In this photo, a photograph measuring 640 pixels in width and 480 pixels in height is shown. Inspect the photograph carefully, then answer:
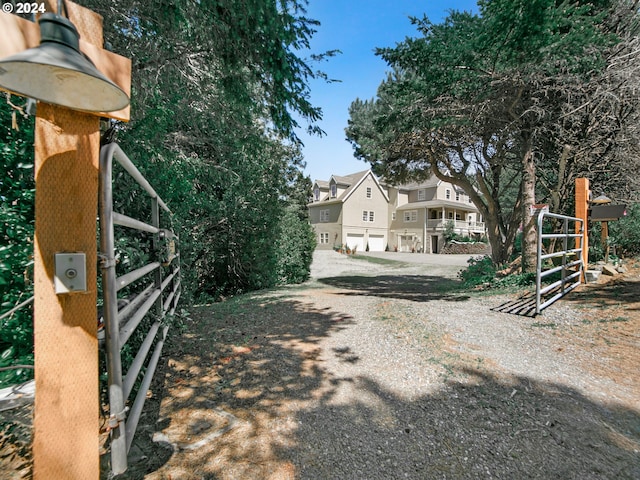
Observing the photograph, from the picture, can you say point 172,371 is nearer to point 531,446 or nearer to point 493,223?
point 531,446

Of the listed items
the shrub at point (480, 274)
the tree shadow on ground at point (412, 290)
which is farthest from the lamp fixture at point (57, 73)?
the shrub at point (480, 274)

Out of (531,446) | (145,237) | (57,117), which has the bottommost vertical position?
(531,446)

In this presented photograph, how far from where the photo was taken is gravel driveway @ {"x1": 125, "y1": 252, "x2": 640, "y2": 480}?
6.42 ft

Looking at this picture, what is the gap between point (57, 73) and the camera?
1.29m

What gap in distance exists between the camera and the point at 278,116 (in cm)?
430

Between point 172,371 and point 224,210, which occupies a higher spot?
point 224,210

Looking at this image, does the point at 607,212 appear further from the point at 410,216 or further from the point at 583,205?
the point at 410,216

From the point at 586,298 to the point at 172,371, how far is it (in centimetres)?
688

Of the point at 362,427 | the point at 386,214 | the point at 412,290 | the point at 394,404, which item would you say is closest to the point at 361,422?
the point at 362,427

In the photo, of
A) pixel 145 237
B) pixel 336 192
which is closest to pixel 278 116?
pixel 145 237

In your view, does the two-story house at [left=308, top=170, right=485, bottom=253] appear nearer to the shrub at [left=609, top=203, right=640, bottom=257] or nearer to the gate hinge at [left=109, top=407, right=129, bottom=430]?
the shrub at [left=609, top=203, right=640, bottom=257]

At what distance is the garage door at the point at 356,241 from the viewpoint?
3366cm

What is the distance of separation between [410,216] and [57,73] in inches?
1412

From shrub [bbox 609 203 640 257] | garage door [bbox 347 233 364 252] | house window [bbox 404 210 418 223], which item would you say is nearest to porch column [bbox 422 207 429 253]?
house window [bbox 404 210 418 223]
